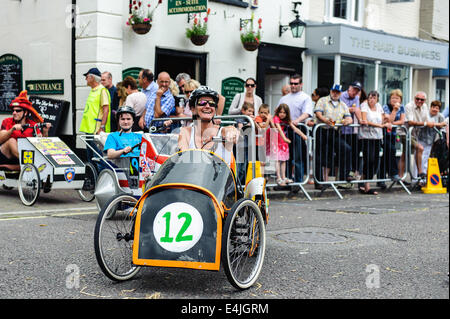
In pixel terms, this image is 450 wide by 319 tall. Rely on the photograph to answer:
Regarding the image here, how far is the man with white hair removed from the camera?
1357 cm

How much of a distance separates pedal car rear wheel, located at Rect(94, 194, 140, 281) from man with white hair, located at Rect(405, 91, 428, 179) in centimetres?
957

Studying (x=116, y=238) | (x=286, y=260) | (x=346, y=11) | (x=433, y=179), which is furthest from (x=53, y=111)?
(x=346, y=11)

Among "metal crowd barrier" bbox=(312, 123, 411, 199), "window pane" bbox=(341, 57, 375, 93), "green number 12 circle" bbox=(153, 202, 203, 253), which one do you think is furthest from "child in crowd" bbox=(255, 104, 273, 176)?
"window pane" bbox=(341, 57, 375, 93)

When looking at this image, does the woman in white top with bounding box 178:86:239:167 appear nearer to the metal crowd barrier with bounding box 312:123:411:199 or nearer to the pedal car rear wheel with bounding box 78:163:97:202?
the pedal car rear wheel with bounding box 78:163:97:202

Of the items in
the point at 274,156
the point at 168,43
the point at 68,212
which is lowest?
the point at 68,212

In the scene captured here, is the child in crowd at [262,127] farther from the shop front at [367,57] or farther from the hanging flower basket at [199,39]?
the shop front at [367,57]

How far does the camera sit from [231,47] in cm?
1534

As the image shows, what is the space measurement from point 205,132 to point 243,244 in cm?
108

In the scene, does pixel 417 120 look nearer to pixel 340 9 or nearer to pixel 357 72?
pixel 357 72
